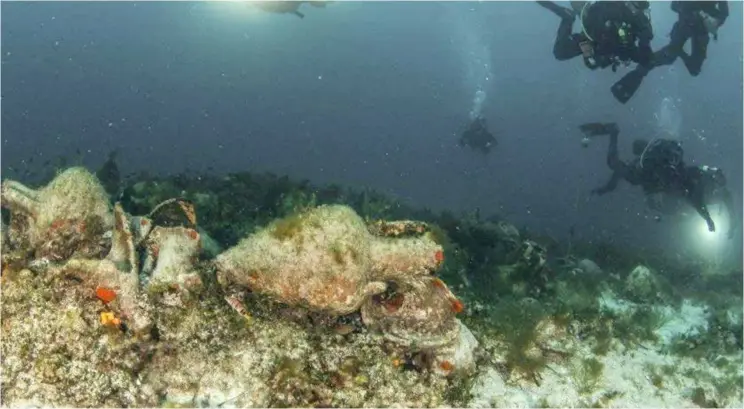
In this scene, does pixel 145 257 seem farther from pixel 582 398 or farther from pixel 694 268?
pixel 694 268

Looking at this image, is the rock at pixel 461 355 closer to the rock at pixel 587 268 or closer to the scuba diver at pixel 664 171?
the rock at pixel 587 268

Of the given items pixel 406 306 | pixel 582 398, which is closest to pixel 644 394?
pixel 582 398

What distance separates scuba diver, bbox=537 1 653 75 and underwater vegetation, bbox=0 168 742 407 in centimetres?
735

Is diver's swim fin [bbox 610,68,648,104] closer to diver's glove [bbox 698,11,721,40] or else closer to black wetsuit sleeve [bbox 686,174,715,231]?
diver's glove [bbox 698,11,721,40]

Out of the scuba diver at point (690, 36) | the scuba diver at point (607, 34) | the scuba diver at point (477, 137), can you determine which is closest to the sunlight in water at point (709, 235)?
the scuba diver at point (477, 137)

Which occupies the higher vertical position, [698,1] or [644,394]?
[698,1]

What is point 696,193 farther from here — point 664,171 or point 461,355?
point 461,355

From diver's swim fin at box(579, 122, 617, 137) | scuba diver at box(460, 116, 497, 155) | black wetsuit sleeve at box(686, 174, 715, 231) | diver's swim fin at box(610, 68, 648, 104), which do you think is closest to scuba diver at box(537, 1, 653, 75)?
diver's swim fin at box(610, 68, 648, 104)

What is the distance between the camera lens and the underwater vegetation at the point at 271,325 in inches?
136

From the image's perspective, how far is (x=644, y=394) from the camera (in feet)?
14.7

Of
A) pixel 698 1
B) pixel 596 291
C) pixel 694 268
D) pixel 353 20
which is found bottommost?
pixel 353 20

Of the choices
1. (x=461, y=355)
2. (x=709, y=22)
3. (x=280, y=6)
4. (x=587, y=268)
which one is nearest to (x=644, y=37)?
(x=709, y=22)

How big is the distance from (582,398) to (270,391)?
258 centimetres

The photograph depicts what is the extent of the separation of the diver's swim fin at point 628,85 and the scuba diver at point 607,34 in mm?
225
